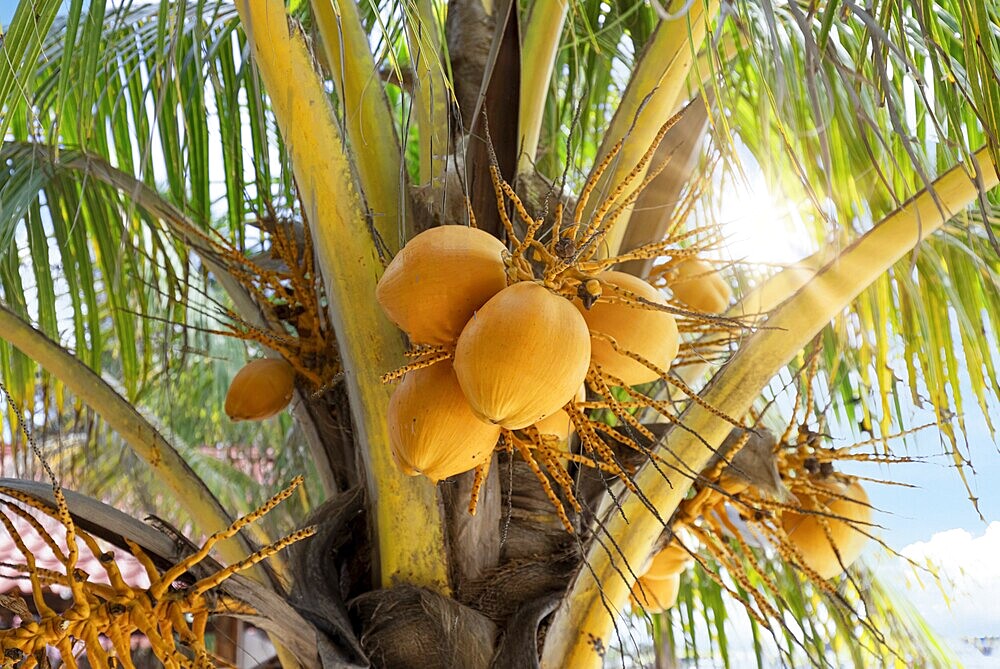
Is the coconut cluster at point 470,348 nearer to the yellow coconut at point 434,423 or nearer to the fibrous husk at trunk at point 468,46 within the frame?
the yellow coconut at point 434,423

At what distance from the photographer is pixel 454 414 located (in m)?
0.80

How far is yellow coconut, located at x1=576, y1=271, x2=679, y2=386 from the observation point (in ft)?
2.66

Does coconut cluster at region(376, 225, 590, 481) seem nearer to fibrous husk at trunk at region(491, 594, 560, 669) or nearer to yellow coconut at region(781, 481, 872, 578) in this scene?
fibrous husk at trunk at region(491, 594, 560, 669)

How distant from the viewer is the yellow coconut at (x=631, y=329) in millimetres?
810

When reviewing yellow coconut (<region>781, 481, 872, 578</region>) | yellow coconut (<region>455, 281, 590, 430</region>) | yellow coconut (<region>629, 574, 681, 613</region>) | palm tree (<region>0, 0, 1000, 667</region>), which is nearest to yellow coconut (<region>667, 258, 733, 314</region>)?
palm tree (<region>0, 0, 1000, 667</region>)

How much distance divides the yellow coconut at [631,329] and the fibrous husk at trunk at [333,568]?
0.43 meters

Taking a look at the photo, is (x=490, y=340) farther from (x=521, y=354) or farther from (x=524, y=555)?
(x=524, y=555)

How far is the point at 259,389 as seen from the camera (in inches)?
47.3

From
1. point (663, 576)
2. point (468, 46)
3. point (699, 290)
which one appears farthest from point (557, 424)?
point (468, 46)

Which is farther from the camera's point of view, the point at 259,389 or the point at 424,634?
the point at 259,389

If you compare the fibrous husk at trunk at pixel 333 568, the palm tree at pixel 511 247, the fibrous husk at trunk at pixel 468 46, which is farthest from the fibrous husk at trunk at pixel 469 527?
the fibrous husk at trunk at pixel 468 46

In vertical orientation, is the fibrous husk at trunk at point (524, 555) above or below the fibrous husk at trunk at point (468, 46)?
below

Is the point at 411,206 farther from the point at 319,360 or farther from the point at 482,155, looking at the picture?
the point at 319,360

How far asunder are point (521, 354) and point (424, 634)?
1.53ft
